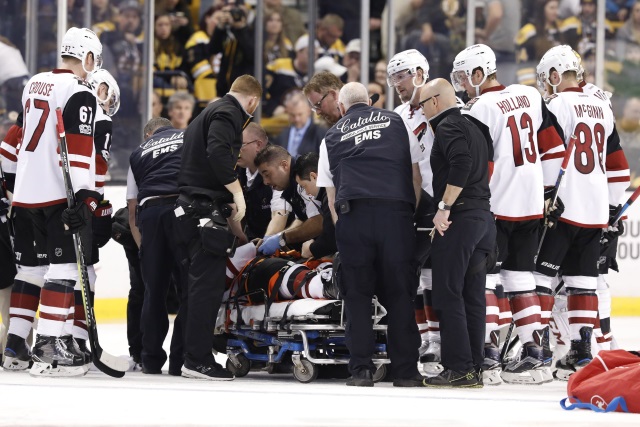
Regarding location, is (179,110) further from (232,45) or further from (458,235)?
(458,235)

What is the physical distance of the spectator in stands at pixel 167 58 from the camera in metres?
13.9

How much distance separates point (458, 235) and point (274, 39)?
679 cm

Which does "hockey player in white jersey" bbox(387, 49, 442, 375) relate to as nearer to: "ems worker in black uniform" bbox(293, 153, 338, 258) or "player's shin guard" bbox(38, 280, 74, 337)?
"ems worker in black uniform" bbox(293, 153, 338, 258)

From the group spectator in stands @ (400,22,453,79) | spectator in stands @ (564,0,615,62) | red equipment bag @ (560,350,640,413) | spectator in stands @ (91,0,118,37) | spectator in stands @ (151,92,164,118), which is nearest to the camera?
red equipment bag @ (560,350,640,413)

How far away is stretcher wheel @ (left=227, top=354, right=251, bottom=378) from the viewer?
29.0ft

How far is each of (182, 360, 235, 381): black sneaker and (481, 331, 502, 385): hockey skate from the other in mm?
1362

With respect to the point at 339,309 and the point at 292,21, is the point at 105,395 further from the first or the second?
the point at 292,21

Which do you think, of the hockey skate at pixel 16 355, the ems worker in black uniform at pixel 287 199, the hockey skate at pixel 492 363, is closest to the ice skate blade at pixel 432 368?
the hockey skate at pixel 492 363

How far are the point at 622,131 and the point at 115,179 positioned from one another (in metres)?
5.09

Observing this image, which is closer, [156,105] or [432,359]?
[432,359]

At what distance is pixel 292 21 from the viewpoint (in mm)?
14617

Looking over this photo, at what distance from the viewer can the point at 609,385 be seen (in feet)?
22.5

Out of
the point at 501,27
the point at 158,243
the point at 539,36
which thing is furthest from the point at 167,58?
the point at 158,243

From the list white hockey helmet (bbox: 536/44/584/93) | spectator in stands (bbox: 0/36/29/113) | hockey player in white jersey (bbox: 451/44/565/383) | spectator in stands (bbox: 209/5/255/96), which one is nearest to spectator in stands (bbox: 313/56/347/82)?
spectator in stands (bbox: 209/5/255/96)
